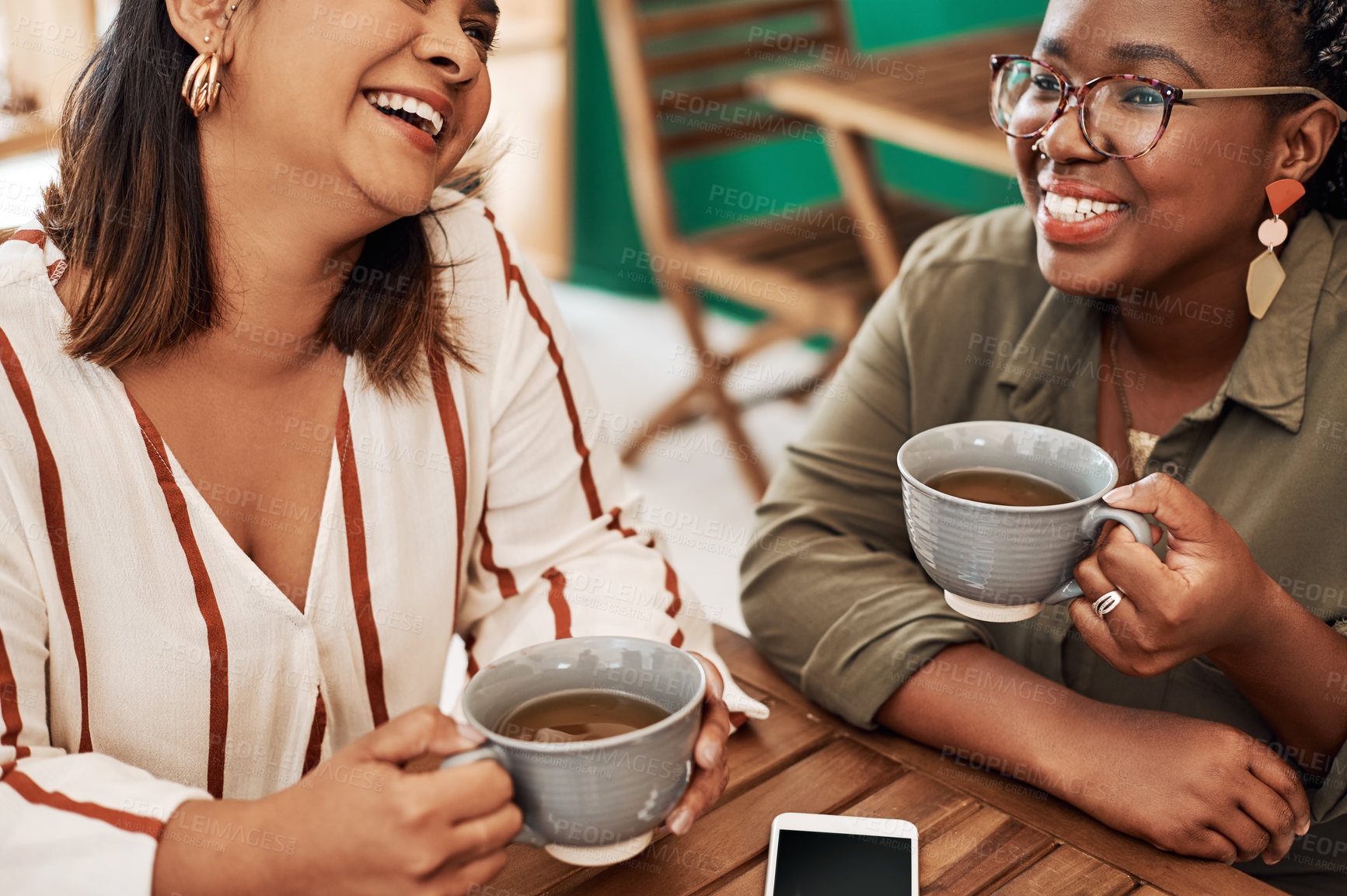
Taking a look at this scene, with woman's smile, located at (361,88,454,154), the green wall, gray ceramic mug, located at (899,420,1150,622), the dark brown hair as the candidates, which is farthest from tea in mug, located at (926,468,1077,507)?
the green wall

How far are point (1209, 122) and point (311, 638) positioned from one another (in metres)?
0.96

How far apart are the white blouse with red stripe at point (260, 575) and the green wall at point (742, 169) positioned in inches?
88.6

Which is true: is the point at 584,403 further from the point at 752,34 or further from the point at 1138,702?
the point at 752,34

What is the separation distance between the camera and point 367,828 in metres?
0.77

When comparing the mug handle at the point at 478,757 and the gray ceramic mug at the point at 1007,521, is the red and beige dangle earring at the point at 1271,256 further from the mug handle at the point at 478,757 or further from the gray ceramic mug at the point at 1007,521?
the mug handle at the point at 478,757

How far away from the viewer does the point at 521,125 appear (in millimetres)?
4449

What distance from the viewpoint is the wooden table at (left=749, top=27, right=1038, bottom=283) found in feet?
8.12

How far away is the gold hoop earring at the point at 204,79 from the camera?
102 centimetres

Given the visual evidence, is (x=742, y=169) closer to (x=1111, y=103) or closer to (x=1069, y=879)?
(x=1111, y=103)

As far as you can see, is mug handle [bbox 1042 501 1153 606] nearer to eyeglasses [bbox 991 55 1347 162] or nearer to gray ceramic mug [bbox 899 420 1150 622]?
gray ceramic mug [bbox 899 420 1150 622]

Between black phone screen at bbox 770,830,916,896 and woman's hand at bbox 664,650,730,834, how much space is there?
0.32 feet

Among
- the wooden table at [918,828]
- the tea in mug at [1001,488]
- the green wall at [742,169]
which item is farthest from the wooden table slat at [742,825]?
the green wall at [742,169]

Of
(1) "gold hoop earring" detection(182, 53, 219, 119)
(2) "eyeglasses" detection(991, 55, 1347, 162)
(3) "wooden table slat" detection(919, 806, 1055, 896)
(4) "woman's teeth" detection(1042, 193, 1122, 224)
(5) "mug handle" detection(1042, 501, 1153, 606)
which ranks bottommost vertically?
(3) "wooden table slat" detection(919, 806, 1055, 896)

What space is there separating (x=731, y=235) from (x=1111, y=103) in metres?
1.97
